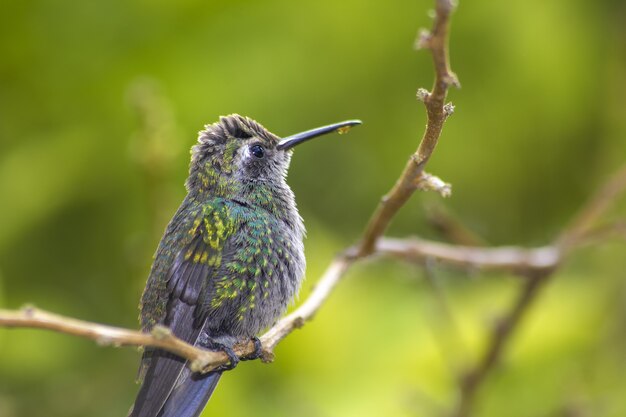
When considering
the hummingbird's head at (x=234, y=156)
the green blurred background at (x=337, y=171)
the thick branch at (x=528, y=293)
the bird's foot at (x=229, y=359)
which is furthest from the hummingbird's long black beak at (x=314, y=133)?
the thick branch at (x=528, y=293)

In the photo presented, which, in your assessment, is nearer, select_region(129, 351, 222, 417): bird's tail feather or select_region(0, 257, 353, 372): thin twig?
select_region(0, 257, 353, 372): thin twig

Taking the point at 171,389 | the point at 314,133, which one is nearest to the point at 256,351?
the point at 171,389

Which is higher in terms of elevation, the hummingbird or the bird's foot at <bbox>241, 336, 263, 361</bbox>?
the hummingbird

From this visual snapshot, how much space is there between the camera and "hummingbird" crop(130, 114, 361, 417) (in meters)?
2.02

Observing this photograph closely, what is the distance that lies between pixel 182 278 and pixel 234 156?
43 cm

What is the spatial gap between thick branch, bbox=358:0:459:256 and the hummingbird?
8.0 inches

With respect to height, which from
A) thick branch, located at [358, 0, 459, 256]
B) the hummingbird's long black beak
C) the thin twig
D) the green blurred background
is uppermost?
the green blurred background

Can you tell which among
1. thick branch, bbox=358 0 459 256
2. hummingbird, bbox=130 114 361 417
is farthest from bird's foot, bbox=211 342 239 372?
thick branch, bbox=358 0 459 256

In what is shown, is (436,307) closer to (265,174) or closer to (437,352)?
(437,352)

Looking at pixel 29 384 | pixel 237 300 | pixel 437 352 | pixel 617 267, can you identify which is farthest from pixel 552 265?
pixel 29 384

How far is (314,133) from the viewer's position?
212 centimetres

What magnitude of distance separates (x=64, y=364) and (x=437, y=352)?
4.41ft

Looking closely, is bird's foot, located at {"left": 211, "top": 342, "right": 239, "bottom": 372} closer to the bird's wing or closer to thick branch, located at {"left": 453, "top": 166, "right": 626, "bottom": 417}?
the bird's wing

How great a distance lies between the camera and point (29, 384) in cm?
324
